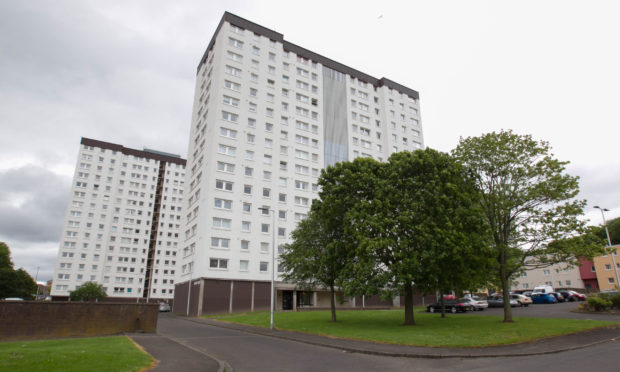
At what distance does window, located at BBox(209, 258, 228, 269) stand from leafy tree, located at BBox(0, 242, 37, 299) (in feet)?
191

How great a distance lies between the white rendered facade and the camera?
5025 cm

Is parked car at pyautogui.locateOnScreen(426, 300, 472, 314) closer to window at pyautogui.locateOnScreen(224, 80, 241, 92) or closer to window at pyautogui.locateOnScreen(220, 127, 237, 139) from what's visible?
window at pyautogui.locateOnScreen(220, 127, 237, 139)

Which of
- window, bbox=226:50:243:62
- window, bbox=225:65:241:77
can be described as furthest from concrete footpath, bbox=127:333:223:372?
window, bbox=226:50:243:62

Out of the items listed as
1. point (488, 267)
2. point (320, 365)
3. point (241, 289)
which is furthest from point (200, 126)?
point (320, 365)

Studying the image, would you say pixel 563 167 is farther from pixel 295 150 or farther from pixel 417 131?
pixel 417 131

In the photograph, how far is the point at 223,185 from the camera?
2014 inches

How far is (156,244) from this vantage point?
10562 cm

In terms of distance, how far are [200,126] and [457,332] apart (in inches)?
2081

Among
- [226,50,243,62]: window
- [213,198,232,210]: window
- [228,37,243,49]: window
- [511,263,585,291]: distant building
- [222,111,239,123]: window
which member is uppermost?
[228,37,243,49]: window

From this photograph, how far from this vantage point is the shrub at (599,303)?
96.5ft

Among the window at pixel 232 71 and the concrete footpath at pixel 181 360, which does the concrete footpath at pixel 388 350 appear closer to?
the concrete footpath at pixel 181 360

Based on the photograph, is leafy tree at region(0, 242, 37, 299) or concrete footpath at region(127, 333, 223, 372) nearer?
concrete footpath at region(127, 333, 223, 372)

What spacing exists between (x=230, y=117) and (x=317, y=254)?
33884 mm

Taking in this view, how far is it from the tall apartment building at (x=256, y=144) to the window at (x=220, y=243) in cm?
14
